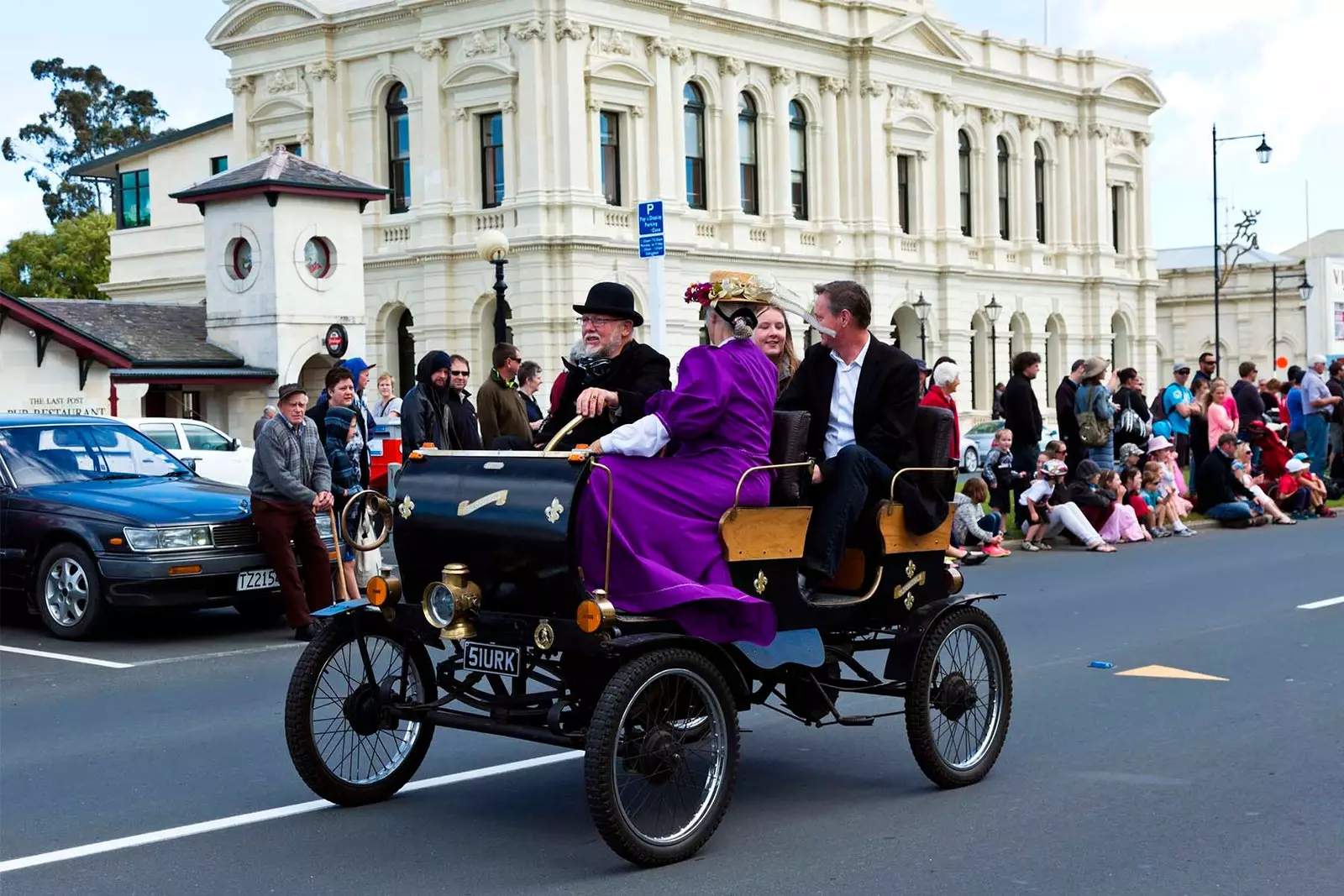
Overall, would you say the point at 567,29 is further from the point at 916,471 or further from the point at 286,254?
the point at 916,471

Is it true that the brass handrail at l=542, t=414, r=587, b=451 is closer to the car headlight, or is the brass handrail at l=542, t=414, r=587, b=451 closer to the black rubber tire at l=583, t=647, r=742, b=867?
the black rubber tire at l=583, t=647, r=742, b=867

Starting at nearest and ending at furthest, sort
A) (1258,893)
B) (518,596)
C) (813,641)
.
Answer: (1258,893) → (518,596) → (813,641)

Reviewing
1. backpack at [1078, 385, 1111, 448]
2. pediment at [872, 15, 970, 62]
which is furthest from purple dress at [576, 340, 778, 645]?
pediment at [872, 15, 970, 62]

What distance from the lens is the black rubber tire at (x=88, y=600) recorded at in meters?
13.2

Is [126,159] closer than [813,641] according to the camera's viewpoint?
No

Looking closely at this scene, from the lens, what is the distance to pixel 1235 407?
26.2 meters

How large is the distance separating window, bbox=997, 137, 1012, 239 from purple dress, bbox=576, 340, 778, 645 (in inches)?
2406

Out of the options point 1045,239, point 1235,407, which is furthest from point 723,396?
point 1045,239

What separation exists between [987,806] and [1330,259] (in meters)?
76.3

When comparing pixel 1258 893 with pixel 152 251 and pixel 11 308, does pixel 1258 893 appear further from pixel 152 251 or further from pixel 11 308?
pixel 152 251

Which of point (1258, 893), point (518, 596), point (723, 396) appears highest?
point (723, 396)

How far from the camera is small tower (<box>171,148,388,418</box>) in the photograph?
32062mm

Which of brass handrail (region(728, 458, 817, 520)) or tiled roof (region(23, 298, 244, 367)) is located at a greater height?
tiled roof (region(23, 298, 244, 367))

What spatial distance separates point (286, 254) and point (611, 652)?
88.3ft
